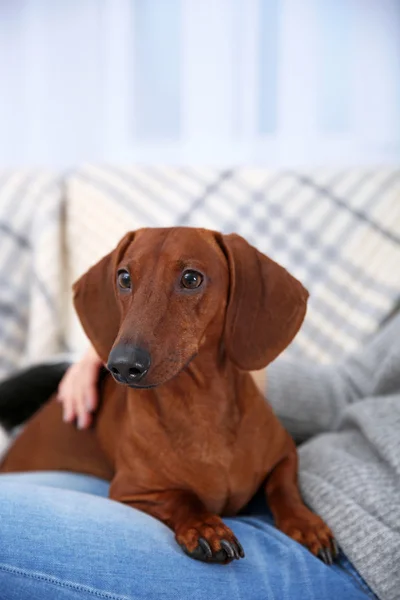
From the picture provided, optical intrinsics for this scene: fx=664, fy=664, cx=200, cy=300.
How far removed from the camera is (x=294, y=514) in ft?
3.21

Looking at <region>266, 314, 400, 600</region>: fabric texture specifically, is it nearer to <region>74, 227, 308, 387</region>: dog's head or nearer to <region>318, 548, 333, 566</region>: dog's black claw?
<region>318, 548, 333, 566</region>: dog's black claw

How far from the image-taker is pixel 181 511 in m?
0.93

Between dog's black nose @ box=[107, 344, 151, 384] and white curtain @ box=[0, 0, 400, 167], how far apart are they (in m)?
1.60

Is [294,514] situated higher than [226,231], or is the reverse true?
[226,231]

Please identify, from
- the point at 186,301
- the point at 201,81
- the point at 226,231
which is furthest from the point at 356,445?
the point at 201,81

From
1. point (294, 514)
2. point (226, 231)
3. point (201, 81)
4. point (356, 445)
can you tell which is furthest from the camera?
point (201, 81)

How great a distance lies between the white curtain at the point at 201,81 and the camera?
2.14 m

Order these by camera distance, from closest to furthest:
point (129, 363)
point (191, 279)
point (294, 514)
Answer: point (129, 363), point (191, 279), point (294, 514)

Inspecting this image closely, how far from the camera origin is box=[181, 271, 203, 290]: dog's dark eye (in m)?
0.87

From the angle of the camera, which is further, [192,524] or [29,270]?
[29,270]

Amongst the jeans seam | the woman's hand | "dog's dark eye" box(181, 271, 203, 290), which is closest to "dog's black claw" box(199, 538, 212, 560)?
the jeans seam

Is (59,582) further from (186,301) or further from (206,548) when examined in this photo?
(186,301)

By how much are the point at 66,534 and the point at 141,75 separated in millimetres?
1779

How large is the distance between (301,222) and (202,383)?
1061 millimetres
